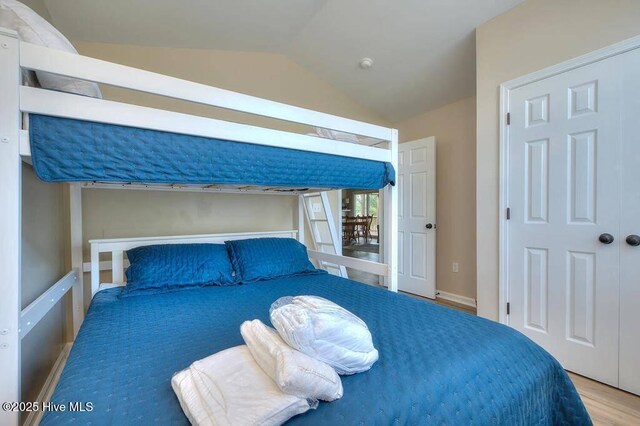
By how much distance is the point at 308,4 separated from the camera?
2334mm

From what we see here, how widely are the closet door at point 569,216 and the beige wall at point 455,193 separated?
87 centimetres

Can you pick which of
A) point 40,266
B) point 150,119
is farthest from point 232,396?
A: point 40,266

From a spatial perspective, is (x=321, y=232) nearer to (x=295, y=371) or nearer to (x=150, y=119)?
(x=150, y=119)

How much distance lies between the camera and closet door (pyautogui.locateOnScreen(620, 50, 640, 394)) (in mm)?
1594

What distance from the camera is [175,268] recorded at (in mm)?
1852

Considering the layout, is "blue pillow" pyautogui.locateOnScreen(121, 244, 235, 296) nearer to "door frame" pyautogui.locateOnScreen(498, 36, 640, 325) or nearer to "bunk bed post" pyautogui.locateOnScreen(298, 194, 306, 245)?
"bunk bed post" pyautogui.locateOnScreen(298, 194, 306, 245)

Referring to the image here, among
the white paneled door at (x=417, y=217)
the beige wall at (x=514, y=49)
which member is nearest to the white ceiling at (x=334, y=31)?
the beige wall at (x=514, y=49)

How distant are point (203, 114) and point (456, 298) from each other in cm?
316

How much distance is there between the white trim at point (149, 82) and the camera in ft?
3.10

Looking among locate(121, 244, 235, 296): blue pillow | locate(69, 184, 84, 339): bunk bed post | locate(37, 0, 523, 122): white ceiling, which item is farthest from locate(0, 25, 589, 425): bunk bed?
locate(37, 0, 523, 122): white ceiling

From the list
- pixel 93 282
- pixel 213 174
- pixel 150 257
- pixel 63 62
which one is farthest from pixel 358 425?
pixel 93 282

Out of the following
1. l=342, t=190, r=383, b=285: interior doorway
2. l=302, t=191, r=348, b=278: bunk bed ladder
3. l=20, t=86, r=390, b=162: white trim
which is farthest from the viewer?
l=342, t=190, r=383, b=285: interior doorway

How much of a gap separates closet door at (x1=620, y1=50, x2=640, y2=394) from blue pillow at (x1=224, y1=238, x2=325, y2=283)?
1.89 metres

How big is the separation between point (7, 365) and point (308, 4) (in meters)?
2.75
